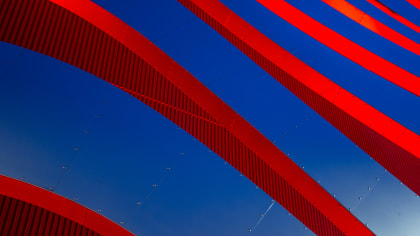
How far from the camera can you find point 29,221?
12.9ft

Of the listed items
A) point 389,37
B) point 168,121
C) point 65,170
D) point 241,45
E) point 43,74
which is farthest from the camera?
point 389,37

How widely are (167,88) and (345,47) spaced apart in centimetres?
509

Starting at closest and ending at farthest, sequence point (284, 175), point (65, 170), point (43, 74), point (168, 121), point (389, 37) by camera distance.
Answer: point (65, 170)
point (43, 74)
point (168, 121)
point (284, 175)
point (389, 37)

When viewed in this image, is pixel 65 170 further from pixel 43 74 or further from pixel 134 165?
pixel 43 74

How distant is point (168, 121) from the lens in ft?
16.0

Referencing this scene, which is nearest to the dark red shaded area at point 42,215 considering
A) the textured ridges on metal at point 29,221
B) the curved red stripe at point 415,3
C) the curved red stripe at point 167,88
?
the textured ridges on metal at point 29,221

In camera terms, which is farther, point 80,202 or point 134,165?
point 134,165

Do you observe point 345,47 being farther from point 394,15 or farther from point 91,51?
point 91,51

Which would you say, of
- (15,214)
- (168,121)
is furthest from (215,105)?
(15,214)

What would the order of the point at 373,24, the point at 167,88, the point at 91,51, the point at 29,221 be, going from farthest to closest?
the point at 373,24 < the point at 167,88 < the point at 91,51 < the point at 29,221

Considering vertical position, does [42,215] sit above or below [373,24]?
below

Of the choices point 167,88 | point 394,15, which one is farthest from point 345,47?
point 167,88

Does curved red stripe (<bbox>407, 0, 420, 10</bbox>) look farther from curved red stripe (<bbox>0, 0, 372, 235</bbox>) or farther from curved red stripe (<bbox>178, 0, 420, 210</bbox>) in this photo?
curved red stripe (<bbox>0, 0, 372, 235</bbox>)

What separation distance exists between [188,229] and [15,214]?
5.70ft
